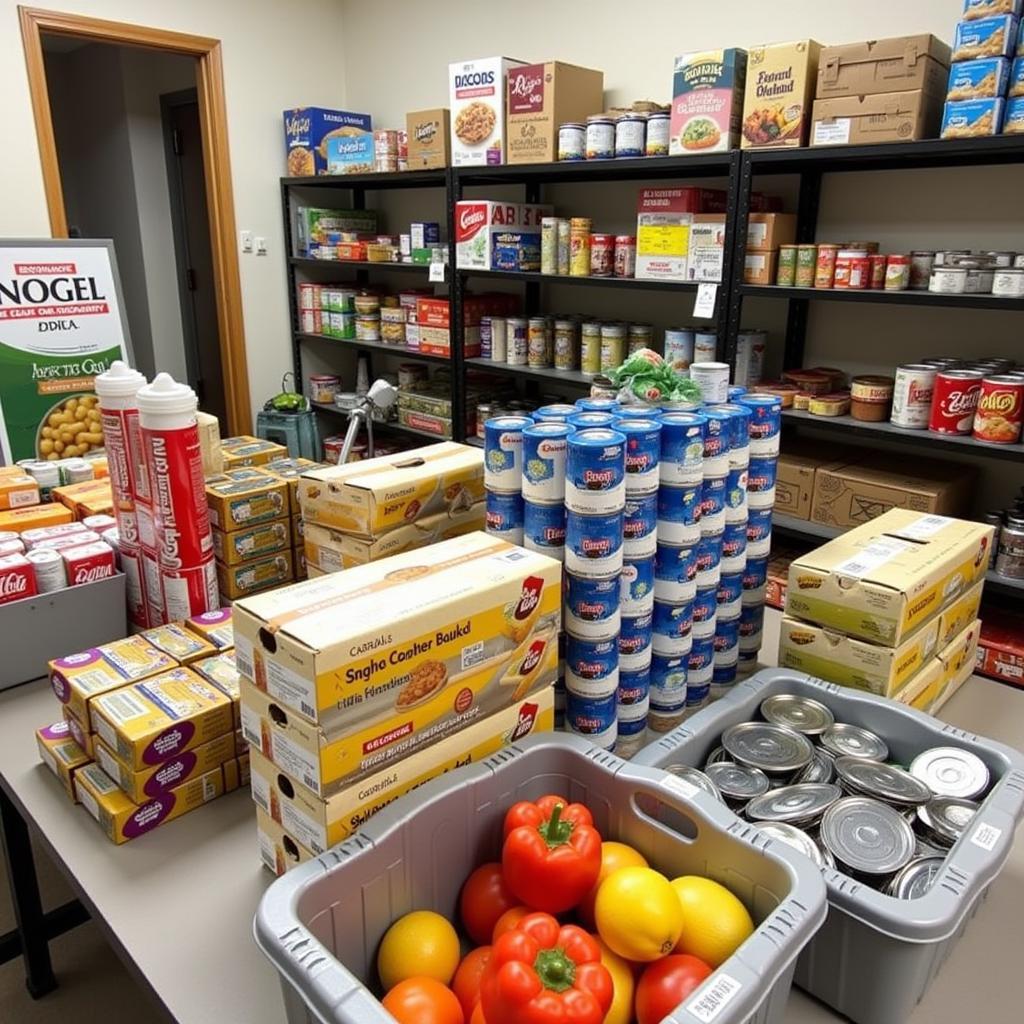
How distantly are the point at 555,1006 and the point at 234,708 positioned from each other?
25.6 inches

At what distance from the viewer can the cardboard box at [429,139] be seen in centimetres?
346

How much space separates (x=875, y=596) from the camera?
4.09ft

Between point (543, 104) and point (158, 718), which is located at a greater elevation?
point (543, 104)

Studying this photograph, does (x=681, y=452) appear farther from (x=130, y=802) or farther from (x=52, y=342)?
(x=52, y=342)

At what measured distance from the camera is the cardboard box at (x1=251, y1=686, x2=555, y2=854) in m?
0.91

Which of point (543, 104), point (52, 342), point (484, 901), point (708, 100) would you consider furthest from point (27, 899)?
point (543, 104)

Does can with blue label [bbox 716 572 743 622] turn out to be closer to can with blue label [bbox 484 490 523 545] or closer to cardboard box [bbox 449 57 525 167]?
can with blue label [bbox 484 490 523 545]

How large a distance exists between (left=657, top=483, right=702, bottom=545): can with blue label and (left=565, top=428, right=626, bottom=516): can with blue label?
0.12 m

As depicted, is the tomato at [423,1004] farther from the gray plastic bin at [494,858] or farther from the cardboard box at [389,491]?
the cardboard box at [389,491]

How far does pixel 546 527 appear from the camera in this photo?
→ 3.83 ft

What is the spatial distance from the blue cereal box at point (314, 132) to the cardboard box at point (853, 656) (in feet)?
11.8

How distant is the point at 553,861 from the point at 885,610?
679 mm

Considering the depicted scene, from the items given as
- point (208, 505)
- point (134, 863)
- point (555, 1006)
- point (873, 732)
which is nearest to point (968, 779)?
point (873, 732)

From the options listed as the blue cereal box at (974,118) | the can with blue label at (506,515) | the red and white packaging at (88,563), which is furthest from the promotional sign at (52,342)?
the blue cereal box at (974,118)
